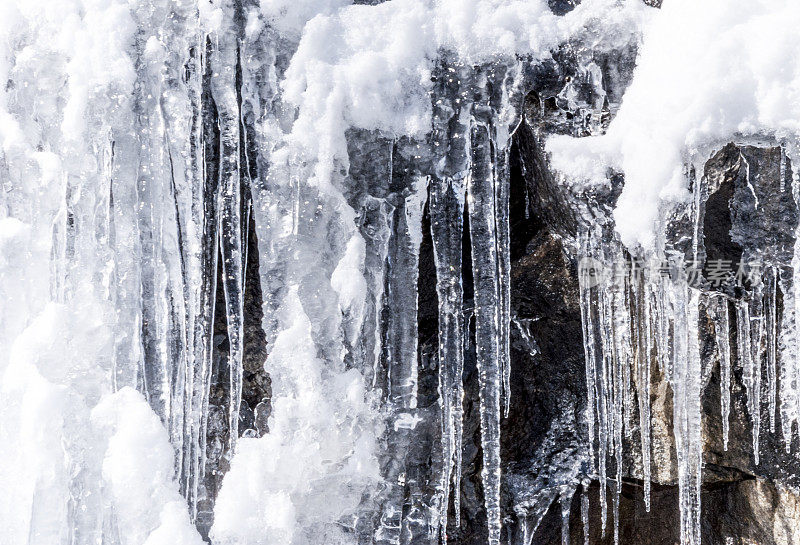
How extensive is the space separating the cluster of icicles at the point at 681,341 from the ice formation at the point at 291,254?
0.01m

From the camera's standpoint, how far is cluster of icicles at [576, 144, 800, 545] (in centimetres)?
204

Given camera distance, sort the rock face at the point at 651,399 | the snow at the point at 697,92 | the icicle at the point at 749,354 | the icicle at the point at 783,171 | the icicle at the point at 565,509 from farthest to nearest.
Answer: the icicle at the point at 565,509
the icicle at the point at 749,354
the rock face at the point at 651,399
the icicle at the point at 783,171
the snow at the point at 697,92

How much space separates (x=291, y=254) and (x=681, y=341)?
1.28 meters

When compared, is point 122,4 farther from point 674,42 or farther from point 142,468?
point 674,42

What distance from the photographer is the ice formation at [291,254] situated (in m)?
2.00

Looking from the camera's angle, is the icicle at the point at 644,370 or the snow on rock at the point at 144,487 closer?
the snow on rock at the point at 144,487

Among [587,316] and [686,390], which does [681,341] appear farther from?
[587,316]

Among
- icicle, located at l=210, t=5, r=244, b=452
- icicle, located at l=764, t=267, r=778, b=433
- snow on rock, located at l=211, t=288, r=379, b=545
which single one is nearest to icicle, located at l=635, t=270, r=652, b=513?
icicle, located at l=764, t=267, r=778, b=433

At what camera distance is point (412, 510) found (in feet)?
7.45

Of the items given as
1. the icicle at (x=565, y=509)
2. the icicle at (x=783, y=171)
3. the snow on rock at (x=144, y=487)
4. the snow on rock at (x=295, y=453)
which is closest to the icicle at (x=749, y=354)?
the icicle at (x=783, y=171)

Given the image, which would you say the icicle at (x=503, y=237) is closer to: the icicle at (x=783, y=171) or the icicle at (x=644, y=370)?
the icicle at (x=644, y=370)

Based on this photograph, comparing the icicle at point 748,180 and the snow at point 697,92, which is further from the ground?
the snow at point 697,92

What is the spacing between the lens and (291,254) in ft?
6.70

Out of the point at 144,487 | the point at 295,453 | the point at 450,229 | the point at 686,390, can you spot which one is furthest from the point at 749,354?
the point at 144,487
